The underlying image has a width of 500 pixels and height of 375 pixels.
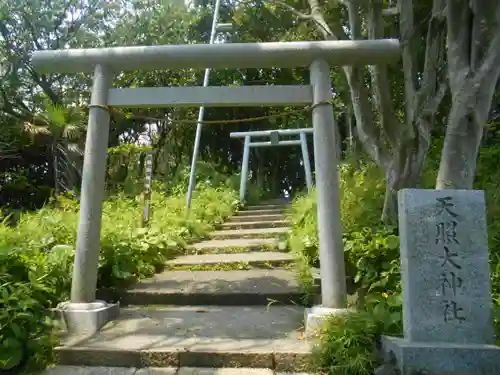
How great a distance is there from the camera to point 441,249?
2.76 meters

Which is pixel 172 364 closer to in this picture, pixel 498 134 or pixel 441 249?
pixel 441 249

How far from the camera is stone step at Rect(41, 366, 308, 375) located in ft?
9.78

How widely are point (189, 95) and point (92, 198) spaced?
1.32 metres

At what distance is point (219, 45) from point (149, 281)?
2778 mm

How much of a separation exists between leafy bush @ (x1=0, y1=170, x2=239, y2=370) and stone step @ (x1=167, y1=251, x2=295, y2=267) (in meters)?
0.30

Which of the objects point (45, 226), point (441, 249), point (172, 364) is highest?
point (45, 226)

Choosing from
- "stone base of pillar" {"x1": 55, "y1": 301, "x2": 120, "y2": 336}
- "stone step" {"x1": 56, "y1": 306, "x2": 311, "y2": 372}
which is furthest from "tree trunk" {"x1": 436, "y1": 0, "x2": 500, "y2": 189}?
"stone base of pillar" {"x1": 55, "y1": 301, "x2": 120, "y2": 336}

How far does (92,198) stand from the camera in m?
3.81

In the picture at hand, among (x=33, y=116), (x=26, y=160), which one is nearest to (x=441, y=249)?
(x=33, y=116)

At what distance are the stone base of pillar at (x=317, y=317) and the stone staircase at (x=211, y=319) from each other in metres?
0.12

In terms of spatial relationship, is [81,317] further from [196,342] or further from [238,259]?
[238,259]

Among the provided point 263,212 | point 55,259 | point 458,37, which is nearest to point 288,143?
point 263,212

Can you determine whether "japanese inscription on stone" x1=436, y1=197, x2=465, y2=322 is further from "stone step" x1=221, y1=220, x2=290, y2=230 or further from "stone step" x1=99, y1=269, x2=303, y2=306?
"stone step" x1=221, y1=220, x2=290, y2=230

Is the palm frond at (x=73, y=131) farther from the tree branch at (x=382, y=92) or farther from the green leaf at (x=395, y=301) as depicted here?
the green leaf at (x=395, y=301)
